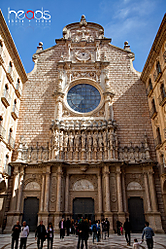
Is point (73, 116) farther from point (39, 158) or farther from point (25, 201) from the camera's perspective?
point (25, 201)

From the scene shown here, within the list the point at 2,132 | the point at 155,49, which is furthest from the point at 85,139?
the point at 155,49

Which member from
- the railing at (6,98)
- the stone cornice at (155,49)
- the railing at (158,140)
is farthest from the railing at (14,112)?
the stone cornice at (155,49)

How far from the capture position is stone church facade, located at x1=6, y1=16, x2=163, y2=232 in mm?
16312

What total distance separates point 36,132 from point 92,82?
714 cm

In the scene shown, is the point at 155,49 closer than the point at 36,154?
Yes

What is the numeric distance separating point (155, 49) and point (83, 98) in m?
7.42

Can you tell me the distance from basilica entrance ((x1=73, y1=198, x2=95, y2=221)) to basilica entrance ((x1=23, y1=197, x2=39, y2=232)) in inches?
114

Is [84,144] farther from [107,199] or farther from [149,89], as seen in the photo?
[149,89]

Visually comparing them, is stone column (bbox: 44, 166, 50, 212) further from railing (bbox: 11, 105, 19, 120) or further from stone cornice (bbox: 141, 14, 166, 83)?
stone cornice (bbox: 141, 14, 166, 83)

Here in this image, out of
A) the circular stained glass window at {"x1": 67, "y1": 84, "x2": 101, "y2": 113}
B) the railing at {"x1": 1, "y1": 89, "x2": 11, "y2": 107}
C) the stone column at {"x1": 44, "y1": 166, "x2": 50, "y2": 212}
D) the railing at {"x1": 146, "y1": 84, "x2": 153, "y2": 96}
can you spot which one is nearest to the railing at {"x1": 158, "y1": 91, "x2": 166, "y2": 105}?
the railing at {"x1": 146, "y1": 84, "x2": 153, "y2": 96}

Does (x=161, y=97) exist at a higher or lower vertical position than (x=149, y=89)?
lower

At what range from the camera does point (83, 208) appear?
1683cm

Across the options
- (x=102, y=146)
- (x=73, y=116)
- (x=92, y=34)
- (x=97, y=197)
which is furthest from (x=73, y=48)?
(x=97, y=197)

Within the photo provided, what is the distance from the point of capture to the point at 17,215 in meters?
15.8
